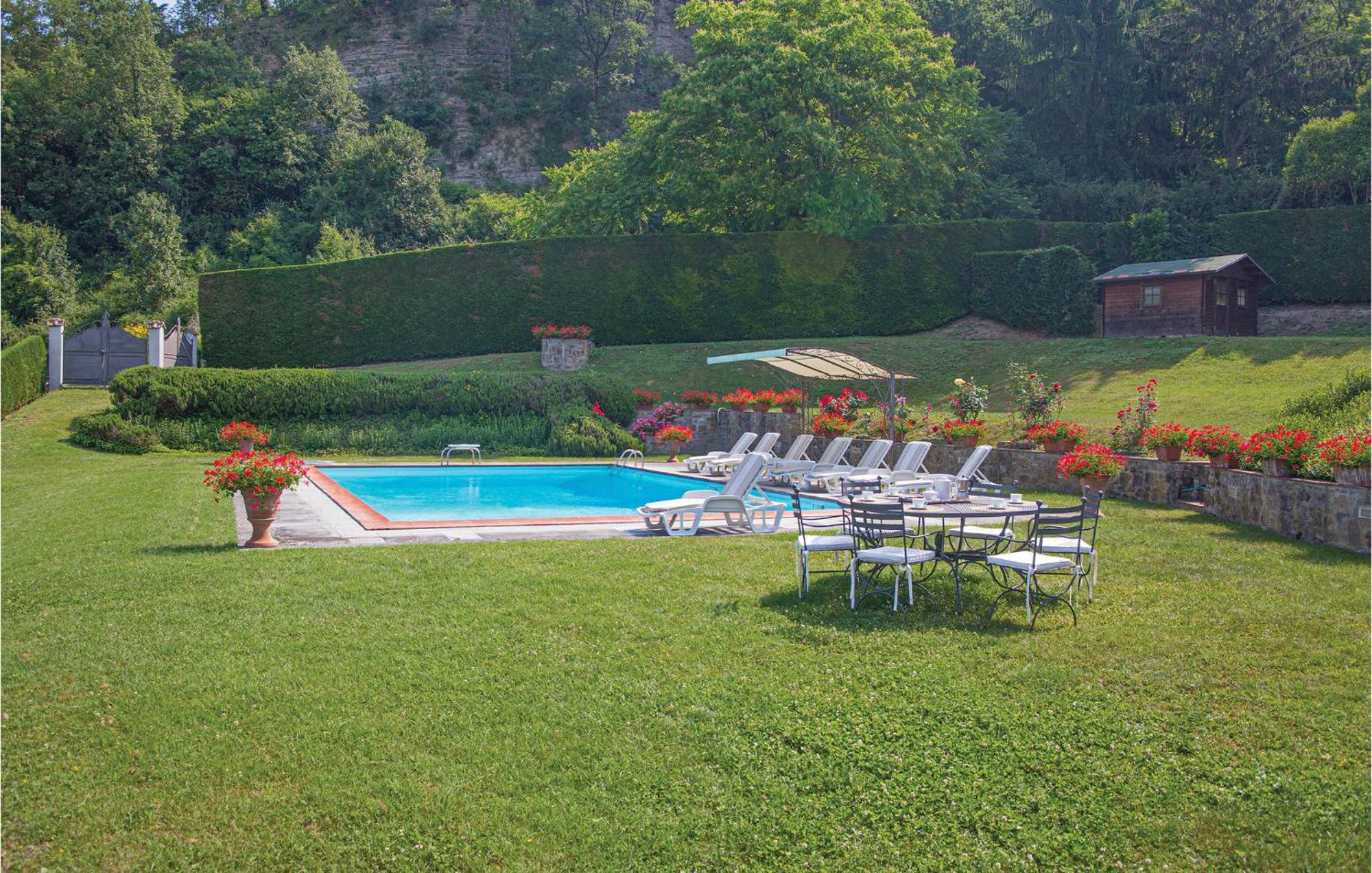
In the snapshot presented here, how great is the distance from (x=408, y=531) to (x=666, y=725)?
6.20 meters

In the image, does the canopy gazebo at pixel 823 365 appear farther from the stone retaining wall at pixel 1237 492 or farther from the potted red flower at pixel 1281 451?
the potted red flower at pixel 1281 451

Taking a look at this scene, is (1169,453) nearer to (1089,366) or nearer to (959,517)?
(959,517)

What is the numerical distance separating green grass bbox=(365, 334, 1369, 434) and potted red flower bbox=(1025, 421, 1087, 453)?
4.08 ft

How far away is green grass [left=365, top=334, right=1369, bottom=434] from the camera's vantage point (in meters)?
17.5

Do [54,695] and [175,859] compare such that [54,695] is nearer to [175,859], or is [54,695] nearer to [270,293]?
[175,859]

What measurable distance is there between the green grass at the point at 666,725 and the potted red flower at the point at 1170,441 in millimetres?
4662

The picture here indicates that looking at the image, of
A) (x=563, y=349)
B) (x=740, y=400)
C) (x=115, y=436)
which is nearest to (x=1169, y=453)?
(x=740, y=400)

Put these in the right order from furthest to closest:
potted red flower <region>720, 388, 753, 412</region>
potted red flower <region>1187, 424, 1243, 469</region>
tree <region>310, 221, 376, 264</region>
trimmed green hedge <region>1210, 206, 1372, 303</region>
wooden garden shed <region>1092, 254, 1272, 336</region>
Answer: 1. tree <region>310, 221, 376, 264</region>
2. trimmed green hedge <region>1210, 206, 1372, 303</region>
3. wooden garden shed <region>1092, 254, 1272, 336</region>
4. potted red flower <region>720, 388, 753, 412</region>
5. potted red flower <region>1187, 424, 1243, 469</region>

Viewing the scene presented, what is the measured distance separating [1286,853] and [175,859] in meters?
4.42

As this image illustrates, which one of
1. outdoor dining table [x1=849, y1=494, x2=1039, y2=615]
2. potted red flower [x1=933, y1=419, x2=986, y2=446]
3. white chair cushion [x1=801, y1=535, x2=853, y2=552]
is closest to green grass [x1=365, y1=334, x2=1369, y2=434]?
potted red flower [x1=933, y1=419, x2=986, y2=446]

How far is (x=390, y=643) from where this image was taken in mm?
5773

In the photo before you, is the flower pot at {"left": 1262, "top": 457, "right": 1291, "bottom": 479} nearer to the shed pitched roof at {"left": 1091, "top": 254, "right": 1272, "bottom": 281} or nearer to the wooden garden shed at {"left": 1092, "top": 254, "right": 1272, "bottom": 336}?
the wooden garden shed at {"left": 1092, "top": 254, "right": 1272, "bottom": 336}

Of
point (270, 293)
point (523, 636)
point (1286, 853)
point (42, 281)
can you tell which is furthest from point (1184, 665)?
point (42, 281)

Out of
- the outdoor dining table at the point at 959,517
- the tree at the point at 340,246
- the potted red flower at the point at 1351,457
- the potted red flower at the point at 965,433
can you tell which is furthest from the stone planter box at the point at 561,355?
the potted red flower at the point at 1351,457
